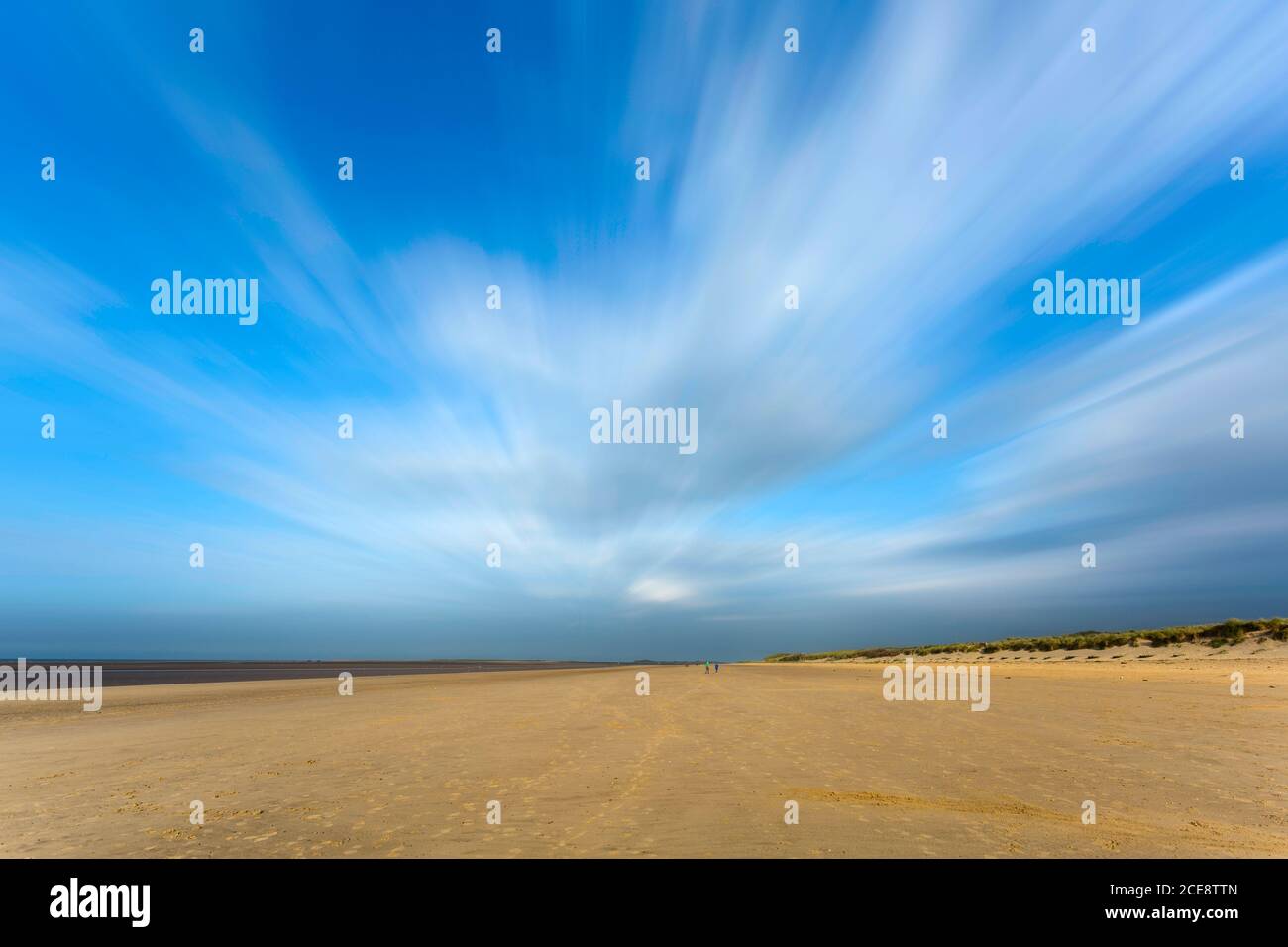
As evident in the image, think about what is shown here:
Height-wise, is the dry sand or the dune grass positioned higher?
the dry sand

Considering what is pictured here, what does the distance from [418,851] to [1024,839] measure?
10625 millimetres

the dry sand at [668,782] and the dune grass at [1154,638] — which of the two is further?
the dune grass at [1154,638]

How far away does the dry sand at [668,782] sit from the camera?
36.8 ft

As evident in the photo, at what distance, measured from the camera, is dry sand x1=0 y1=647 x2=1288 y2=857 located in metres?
11.2

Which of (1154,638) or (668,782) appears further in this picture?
(1154,638)

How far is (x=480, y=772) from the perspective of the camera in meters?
17.4

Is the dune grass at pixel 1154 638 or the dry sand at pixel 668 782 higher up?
the dry sand at pixel 668 782

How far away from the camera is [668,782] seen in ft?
52.1

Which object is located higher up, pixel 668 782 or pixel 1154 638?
pixel 668 782
